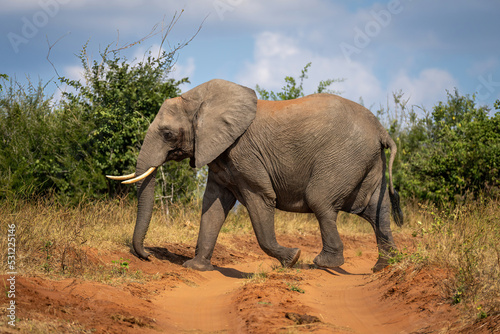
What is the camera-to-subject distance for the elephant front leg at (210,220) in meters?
9.50

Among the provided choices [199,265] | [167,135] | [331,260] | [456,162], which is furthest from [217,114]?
[456,162]

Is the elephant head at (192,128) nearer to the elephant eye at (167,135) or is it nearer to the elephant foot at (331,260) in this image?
the elephant eye at (167,135)

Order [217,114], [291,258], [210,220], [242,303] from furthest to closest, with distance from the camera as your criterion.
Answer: [210,220] < [217,114] < [291,258] < [242,303]

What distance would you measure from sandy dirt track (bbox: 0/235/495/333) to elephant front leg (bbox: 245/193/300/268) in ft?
0.75

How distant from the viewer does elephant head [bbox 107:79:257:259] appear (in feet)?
29.3

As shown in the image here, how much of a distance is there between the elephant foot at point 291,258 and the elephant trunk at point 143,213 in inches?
87.4

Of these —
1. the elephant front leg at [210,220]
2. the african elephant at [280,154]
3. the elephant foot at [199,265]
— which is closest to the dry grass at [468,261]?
the african elephant at [280,154]

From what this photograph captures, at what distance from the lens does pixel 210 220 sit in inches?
376

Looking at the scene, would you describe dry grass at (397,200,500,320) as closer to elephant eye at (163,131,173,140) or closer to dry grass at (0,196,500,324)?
dry grass at (0,196,500,324)

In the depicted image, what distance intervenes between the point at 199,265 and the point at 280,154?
2.29 metres

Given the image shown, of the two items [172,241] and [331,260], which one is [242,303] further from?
[172,241]

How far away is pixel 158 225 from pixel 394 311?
6990mm

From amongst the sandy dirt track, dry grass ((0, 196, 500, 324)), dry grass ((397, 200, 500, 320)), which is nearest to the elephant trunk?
the sandy dirt track

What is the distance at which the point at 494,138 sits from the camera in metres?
14.1
